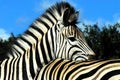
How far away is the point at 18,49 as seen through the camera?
Answer: 29.8 feet

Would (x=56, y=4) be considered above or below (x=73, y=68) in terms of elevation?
above

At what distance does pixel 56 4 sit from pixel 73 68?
515cm

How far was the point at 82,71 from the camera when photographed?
5559 mm

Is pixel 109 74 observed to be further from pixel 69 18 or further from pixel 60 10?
pixel 60 10

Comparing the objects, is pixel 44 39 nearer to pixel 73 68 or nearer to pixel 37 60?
pixel 37 60

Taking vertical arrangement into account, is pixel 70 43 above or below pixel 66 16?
below

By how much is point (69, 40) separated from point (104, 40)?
1001 inches

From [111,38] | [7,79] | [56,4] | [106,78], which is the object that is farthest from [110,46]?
[106,78]

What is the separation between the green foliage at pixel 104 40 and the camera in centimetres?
3316

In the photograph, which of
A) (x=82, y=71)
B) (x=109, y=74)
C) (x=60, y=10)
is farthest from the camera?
(x=60, y=10)

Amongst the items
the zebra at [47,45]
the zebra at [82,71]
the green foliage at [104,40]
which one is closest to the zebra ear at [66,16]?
the zebra at [47,45]

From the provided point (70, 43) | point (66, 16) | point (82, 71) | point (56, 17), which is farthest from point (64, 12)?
point (82, 71)

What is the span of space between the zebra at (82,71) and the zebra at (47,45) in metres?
2.12

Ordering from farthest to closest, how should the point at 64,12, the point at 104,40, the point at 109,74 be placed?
the point at 104,40
the point at 64,12
the point at 109,74
